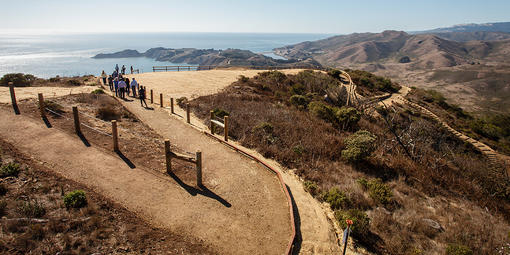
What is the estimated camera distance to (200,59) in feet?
427

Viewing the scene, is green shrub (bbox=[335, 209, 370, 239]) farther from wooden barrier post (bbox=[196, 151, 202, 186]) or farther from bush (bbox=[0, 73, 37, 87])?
bush (bbox=[0, 73, 37, 87])

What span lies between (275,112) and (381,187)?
8773 mm

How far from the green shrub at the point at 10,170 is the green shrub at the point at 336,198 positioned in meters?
9.45

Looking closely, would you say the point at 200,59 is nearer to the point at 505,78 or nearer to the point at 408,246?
the point at 505,78

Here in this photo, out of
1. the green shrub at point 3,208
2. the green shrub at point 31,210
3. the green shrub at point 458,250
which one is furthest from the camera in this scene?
the green shrub at point 458,250

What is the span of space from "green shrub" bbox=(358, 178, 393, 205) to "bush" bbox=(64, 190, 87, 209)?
862 centimetres

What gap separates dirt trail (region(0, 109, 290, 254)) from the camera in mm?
6371

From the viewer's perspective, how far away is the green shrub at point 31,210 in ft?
19.3

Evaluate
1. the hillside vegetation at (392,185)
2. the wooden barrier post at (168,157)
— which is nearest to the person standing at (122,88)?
the hillside vegetation at (392,185)

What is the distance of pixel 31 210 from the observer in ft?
19.5

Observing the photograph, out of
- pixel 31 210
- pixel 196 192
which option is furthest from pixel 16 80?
pixel 196 192

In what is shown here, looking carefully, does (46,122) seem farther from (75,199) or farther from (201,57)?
(201,57)

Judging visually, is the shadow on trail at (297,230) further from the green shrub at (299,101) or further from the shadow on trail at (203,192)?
the green shrub at (299,101)

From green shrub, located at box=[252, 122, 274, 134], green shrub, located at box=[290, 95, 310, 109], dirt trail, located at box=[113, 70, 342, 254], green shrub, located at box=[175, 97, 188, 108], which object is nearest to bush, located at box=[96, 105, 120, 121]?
dirt trail, located at box=[113, 70, 342, 254]
